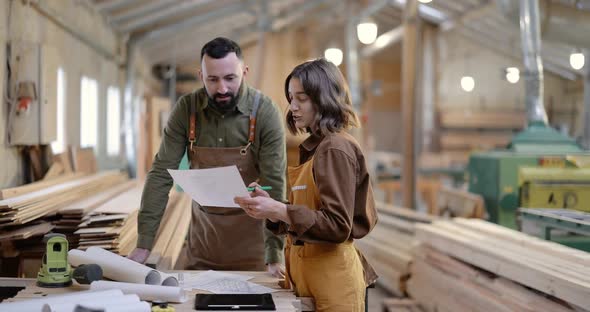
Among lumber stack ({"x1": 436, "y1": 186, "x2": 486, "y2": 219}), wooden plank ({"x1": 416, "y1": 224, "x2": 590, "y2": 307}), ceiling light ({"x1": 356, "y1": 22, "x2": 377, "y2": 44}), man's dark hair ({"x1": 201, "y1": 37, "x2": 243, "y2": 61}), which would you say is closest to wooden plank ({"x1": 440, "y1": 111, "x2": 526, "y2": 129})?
ceiling light ({"x1": 356, "y1": 22, "x2": 377, "y2": 44})

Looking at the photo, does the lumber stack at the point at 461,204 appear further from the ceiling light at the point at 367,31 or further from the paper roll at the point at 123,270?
the paper roll at the point at 123,270

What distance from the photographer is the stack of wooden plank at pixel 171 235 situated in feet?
13.0

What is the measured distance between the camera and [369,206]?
260 cm

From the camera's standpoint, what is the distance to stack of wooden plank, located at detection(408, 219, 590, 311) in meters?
4.01

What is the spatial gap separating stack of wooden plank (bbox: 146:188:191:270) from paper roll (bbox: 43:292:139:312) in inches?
45.1

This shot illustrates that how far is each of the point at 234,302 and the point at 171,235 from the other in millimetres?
2740

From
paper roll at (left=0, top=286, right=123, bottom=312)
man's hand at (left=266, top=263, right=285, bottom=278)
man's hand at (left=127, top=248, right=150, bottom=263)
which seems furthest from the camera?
man's hand at (left=127, top=248, right=150, bottom=263)

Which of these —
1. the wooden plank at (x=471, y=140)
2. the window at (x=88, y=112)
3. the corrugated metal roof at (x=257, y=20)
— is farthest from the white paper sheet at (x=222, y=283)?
the wooden plank at (x=471, y=140)

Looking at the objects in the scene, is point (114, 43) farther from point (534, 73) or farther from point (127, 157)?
point (534, 73)

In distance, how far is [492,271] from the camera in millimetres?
4832

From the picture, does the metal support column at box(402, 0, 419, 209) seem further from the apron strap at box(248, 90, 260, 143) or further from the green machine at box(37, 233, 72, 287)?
the green machine at box(37, 233, 72, 287)

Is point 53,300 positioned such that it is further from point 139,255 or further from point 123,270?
point 139,255

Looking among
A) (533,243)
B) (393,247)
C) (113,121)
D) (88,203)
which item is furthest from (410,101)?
(88,203)

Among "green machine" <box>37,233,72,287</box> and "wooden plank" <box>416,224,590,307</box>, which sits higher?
"green machine" <box>37,233,72,287</box>
